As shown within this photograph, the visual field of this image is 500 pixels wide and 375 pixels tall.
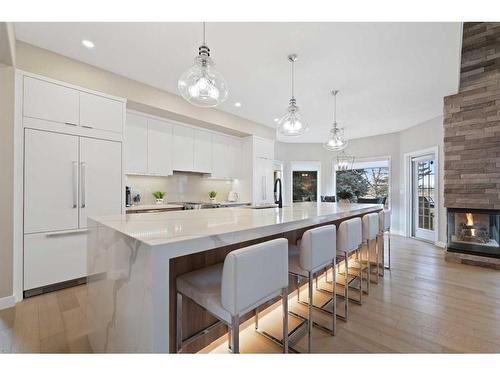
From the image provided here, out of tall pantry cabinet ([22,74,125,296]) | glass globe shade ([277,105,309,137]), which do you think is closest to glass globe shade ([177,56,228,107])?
glass globe shade ([277,105,309,137])

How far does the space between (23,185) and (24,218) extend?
1.12ft

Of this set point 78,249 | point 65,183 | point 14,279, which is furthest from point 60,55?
point 14,279

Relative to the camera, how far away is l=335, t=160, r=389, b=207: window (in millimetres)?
6541

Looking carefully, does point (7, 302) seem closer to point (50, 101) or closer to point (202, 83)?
point (50, 101)

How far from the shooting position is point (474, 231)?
12.0 ft

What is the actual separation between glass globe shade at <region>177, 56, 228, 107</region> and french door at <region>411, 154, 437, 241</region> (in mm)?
5083

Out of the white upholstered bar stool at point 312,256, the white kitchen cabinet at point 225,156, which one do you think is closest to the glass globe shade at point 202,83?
the white upholstered bar stool at point 312,256

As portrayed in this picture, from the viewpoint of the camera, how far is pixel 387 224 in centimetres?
340

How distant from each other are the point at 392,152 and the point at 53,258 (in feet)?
23.8

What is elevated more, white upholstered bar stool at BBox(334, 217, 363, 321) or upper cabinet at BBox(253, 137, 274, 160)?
upper cabinet at BBox(253, 137, 274, 160)

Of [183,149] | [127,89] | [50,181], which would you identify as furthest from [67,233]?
[183,149]

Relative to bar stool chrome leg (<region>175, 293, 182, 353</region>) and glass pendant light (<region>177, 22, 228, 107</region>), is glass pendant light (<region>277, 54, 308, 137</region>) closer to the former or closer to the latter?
glass pendant light (<region>177, 22, 228, 107</region>)

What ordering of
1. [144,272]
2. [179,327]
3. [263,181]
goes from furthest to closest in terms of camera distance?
[263,181], [179,327], [144,272]
